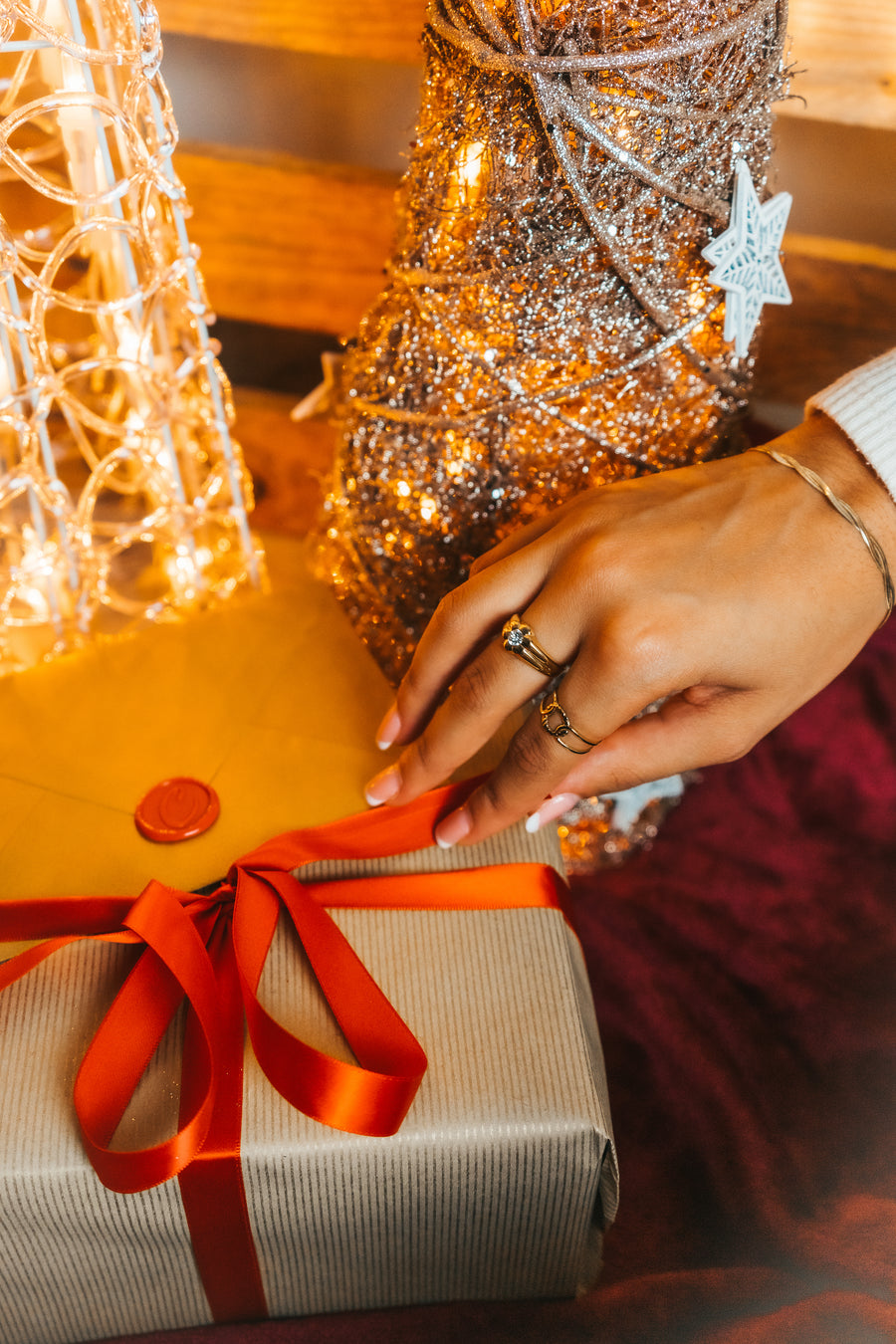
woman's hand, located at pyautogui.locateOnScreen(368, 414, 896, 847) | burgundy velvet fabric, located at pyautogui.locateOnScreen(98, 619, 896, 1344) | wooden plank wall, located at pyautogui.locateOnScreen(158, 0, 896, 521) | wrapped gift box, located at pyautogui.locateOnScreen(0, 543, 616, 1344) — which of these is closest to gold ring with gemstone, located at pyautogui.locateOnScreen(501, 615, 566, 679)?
woman's hand, located at pyautogui.locateOnScreen(368, 414, 896, 847)

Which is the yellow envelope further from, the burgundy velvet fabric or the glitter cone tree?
the burgundy velvet fabric

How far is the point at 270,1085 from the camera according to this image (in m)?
0.38

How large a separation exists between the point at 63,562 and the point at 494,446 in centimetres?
27

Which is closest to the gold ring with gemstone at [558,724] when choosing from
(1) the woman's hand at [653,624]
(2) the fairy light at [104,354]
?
(1) the woman's hand at [653,624]

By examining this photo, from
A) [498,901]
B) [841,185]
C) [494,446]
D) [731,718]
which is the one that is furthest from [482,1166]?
[841,185]

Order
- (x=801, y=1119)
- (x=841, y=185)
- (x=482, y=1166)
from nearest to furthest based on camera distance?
(x=482, y=1166)
(x=801, y=1119)
(x=841, y=185)

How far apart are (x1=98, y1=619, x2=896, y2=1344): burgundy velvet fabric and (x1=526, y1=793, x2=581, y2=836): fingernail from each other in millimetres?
124

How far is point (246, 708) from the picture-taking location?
19.8 inches

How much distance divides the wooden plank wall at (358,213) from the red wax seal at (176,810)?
49cm

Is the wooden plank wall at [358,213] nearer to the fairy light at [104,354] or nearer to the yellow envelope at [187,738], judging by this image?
the fairy light at [104,354]

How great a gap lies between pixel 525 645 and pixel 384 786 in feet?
0.36

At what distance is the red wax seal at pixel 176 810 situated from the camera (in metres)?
0.45

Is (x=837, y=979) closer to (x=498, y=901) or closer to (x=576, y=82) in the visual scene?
(x=498, y=901)

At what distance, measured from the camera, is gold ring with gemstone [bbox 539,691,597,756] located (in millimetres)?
393
